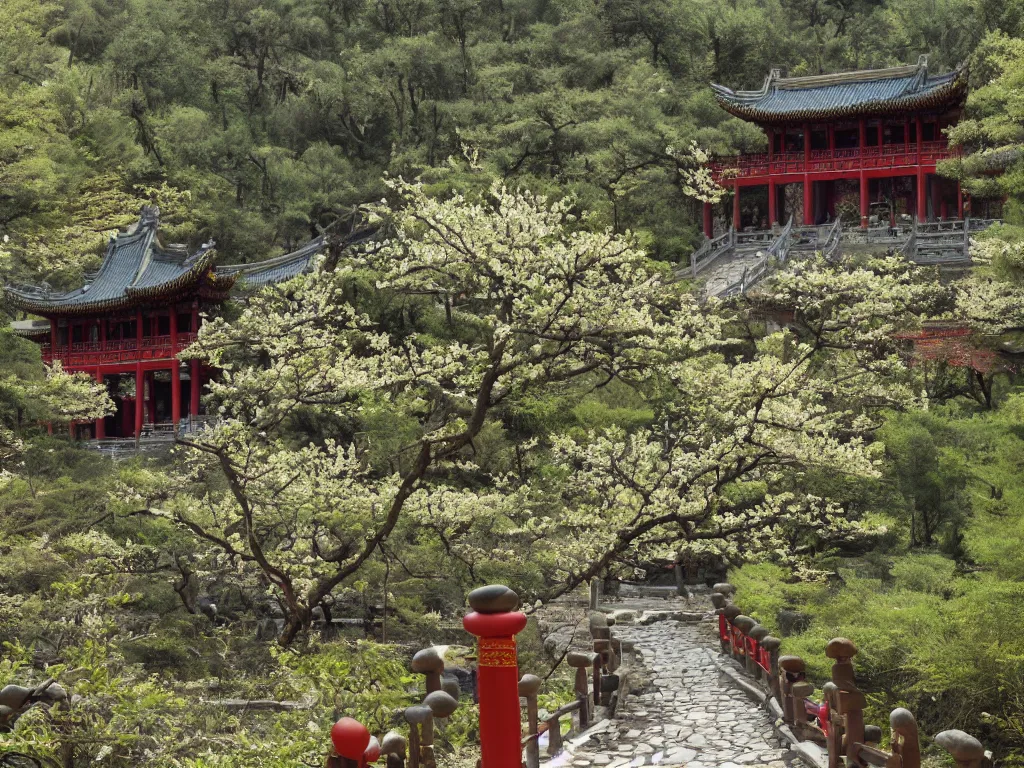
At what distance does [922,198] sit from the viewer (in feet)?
123

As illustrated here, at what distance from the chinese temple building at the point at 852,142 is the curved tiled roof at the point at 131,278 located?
17457 mm

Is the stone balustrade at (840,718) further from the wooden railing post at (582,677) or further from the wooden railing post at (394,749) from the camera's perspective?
the wooden railing post at (394,749)

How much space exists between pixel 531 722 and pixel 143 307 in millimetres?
26245

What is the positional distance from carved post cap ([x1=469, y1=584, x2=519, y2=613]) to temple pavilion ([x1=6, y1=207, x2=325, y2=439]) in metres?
26.2

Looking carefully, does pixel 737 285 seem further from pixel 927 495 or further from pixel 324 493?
pixel 324 493

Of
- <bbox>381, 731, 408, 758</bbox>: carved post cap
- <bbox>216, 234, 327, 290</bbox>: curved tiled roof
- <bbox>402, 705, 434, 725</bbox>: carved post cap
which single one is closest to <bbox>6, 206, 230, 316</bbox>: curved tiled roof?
<bbox>216, 234, 327, 290</bbox>: curved tiled roof

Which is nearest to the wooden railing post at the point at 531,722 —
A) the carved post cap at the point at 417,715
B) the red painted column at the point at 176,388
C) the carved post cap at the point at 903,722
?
the carved post cap at the point at 417,715

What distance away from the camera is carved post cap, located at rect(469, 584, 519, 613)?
5727mm

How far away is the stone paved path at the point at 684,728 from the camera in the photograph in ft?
34.2

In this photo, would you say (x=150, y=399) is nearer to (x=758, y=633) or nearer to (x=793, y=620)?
(x=793, y=620)

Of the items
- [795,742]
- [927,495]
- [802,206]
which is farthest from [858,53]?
[795,742]

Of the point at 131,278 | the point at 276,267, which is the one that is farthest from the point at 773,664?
the point at 276,267

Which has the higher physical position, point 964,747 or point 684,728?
point 964,747

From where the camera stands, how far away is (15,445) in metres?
19.0
